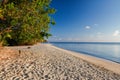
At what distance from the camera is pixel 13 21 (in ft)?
36.0

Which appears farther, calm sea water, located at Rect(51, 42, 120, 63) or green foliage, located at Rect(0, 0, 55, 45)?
calm sea water, located at Rect(51, 42, 120, 63)

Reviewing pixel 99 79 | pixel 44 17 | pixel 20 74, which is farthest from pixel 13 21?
pixel 99 79

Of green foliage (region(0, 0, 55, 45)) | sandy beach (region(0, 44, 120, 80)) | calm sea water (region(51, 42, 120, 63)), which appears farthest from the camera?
calm sea water (region(51, 42, 120, 63))

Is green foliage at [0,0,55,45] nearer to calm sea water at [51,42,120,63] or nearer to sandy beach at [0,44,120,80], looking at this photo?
sandy beach at [0,44,120,80]

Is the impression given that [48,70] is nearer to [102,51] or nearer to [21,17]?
[21,17]

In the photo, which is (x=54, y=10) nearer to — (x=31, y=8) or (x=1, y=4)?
(x=31, y=8)

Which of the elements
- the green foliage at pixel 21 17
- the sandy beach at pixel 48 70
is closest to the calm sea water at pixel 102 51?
the sandy beach at pixel 48 70

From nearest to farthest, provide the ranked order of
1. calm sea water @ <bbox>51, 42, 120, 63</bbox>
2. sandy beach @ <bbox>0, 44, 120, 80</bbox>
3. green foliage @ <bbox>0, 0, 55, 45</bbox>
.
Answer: sandy beach @ <bbox>0, 44, 120, 80</bbox> → green foliage @ <bbox>0, 0, 55, 45</bbox> → calm sea water @ <bbox>51, 42, 120, 63</bbox>

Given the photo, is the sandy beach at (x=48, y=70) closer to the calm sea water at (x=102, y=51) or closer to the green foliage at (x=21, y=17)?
the green foliage at (x=21, y=17)

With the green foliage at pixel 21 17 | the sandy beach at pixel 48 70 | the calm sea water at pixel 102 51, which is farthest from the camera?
the calm sea water at pixel 102 51

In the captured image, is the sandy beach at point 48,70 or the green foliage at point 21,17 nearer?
the sandy beach at point 48,70

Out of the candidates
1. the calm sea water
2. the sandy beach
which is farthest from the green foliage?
the calm sea water

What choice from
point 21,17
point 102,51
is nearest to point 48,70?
point 21,17

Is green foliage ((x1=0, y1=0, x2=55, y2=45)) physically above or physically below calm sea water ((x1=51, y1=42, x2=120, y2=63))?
above
